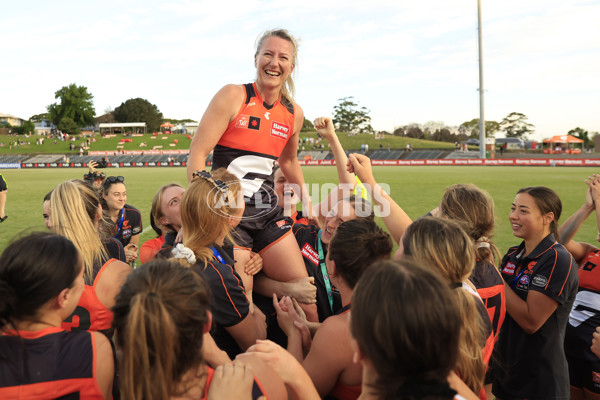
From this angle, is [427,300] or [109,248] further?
[109,248]

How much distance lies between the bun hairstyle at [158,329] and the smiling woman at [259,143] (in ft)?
4.43

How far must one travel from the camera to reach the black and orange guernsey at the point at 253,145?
3.08m

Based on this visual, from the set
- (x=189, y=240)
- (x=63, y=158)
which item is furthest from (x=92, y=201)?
(x=63, y=158)

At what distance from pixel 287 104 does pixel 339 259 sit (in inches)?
68.6

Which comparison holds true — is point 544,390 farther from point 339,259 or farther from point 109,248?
point 109,248

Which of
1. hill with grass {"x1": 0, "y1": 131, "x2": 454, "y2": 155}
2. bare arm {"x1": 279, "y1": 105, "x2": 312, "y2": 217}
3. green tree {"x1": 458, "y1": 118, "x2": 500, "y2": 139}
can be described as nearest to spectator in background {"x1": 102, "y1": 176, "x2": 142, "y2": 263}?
bare arm {"x1": 279, "y1": 105, "x2": 312, "y2": 217}

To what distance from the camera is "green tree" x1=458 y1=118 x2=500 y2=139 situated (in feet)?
310

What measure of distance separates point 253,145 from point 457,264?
180cm

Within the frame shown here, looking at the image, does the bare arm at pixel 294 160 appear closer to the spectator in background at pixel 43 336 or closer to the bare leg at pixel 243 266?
the bare leg at pixel 243 266

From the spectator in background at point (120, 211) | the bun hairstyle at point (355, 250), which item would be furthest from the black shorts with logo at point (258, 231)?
the spectator in background at point (120, 211)

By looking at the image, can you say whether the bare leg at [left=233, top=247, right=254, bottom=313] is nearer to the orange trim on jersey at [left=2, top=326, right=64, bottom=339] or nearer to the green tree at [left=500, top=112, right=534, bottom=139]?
the orange trim on jersey at [left=2, top=326, right=64, bottom=339]

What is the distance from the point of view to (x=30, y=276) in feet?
5.24

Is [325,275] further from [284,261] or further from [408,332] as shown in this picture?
[408,332]

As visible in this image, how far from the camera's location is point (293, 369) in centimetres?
159
